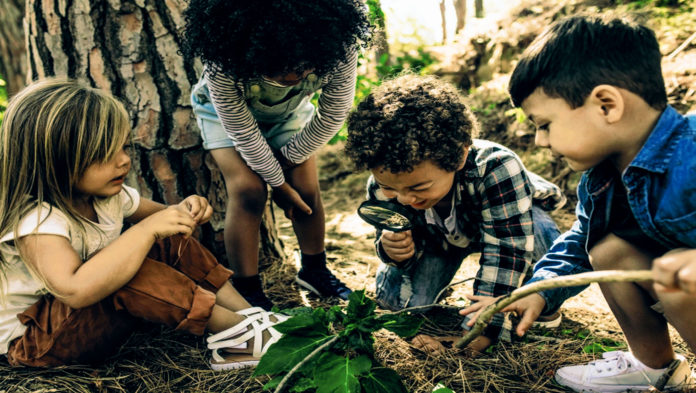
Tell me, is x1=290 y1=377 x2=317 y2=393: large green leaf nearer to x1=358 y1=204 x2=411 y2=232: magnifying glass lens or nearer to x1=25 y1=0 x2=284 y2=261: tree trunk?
x1=358 y1=204 x2=411 y2=232: magnifying glass lens

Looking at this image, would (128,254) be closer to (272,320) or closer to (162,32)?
(272,320)

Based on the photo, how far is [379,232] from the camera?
93.0 inches

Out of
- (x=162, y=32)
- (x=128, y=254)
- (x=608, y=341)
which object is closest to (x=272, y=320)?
(x=128, y=254)

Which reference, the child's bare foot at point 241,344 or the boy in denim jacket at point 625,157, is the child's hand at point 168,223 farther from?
the boy in denim jacket at point 625,157

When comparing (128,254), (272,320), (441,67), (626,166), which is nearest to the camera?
(626,166)

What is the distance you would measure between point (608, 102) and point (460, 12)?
6.44m

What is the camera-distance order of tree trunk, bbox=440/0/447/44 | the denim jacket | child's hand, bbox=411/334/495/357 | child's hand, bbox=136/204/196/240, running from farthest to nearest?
tree trunk, bbox=440/0/447/44
child's hand, bbox=411/334/495/357
child's hand, bbox=136/204/196/240
the denim jacket

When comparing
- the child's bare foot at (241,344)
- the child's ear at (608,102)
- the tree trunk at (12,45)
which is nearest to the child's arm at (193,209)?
the child's bare foot at (241,344)

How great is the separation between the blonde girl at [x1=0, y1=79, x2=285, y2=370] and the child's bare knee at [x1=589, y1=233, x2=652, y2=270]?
120 centimetres

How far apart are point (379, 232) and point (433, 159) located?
2.16ft

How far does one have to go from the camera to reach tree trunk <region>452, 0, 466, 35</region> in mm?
7137

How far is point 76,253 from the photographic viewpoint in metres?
1.63

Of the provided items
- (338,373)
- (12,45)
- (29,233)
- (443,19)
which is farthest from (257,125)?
(443,19)

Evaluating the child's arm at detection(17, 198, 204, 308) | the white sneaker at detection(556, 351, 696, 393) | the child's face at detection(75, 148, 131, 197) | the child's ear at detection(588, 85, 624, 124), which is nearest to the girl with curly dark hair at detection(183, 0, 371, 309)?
the child's face at detection(75, 148, 131, 197)
